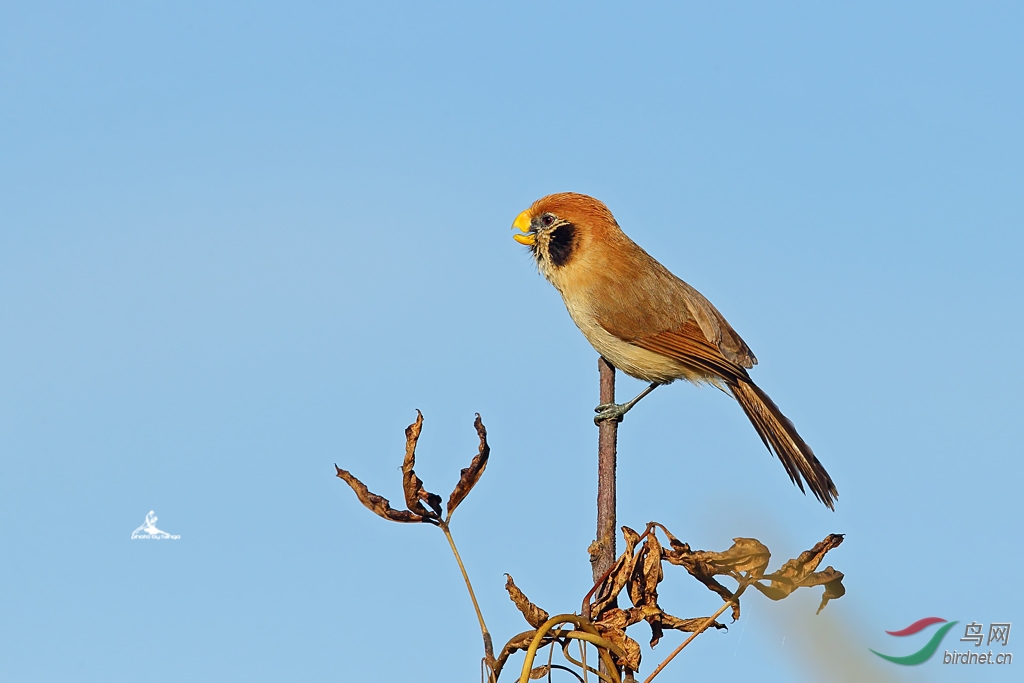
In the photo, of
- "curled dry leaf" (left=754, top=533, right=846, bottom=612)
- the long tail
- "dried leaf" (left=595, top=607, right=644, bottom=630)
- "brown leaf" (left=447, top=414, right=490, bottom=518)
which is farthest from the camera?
the long tail

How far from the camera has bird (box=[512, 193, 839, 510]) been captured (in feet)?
16.4

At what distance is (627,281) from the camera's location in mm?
5152

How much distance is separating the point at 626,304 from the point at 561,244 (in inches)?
18.1

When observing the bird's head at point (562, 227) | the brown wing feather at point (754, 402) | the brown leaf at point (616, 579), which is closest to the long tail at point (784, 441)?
the brown wing feather at point (754, 402)

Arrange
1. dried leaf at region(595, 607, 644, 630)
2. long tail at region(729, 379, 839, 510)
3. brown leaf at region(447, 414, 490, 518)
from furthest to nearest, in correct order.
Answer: long tail at region(729, 379, 839, 510) < brown leaf at region(447, 414, 490, 518) < dried leaf at region(595, 607, 644, 630)

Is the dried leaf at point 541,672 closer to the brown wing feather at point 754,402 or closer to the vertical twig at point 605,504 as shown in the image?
the vertical twig at point 605,504

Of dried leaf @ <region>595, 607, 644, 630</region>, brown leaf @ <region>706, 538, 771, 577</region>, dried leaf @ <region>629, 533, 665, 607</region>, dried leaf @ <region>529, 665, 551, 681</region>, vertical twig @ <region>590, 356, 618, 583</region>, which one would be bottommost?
dried leaf @ <region>529, 665, 551, 681</region>

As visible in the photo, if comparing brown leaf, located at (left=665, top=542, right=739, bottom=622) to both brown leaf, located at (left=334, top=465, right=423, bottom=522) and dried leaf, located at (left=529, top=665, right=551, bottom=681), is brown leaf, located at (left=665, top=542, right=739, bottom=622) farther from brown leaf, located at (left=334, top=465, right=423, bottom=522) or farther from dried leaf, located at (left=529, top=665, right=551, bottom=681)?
brown leaf, located at (left=334, top=465, right=423, bottom=522)

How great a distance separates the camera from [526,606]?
172 cm

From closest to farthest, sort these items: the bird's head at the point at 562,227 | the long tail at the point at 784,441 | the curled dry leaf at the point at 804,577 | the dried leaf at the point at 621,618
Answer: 1. the curled dry leaf at the point at 804,577
2. the dried leaf at the point at 621,618
3. the long tail at the point at 784,441
4. the bird's head at the point at 562,227

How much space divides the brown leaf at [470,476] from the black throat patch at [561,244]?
3196mm

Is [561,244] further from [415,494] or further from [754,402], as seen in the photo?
[415,494]

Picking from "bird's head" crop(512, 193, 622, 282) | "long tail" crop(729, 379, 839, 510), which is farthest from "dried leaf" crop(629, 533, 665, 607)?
"bird's head" crop(512, 193, 622, 282)

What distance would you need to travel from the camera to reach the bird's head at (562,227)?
16.4ft
